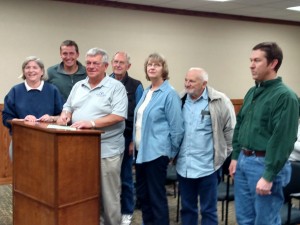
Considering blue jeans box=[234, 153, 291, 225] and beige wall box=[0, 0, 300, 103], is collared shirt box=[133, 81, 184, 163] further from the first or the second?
beige wall box=[0, 0, 300, 103]

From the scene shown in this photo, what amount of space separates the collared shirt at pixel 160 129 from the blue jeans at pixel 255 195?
67 centimetres

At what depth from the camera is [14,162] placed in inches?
113

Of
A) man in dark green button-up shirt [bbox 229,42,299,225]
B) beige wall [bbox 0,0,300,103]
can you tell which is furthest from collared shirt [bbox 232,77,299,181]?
beige wall [bbox 0,0,300,103]

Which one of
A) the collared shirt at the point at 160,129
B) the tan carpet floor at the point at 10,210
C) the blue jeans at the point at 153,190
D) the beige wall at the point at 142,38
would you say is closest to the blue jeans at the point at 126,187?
the tan carpet floor at the point at 10,210

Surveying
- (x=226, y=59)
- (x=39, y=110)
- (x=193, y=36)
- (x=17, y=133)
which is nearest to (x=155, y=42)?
(x=193, y=36)

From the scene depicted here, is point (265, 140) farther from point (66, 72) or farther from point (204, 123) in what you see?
point (66, 72)

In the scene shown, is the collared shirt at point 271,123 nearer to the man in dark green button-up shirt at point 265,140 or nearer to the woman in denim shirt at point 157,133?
the man in dark green button-up shirt at point 265,140

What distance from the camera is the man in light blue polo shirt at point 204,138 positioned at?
300 centimetres

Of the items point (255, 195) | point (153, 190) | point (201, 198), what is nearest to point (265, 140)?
point (255, 195)

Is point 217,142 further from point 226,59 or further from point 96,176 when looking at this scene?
point 226,59

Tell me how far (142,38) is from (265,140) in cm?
431

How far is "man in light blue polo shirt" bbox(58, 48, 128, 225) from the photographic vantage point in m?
3.03

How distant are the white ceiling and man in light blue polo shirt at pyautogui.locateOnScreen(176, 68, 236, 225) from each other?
3.24 meters

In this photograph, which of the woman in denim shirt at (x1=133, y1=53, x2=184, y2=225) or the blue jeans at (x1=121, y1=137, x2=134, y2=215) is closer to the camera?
the woman in denim shirt at (x1=133, y1=53, x2=184, y2=225)
